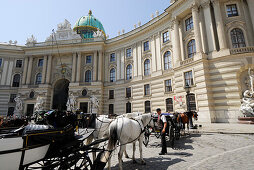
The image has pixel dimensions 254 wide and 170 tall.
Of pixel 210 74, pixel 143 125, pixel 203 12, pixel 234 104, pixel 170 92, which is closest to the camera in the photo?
pixel 143 125

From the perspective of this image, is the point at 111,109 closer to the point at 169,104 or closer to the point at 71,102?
the point at 71,102

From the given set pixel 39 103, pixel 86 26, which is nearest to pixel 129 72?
pixel 39 103

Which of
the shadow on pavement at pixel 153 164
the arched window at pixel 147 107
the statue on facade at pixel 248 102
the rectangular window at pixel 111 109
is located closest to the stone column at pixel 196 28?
the statue on facade at pixel 248 102

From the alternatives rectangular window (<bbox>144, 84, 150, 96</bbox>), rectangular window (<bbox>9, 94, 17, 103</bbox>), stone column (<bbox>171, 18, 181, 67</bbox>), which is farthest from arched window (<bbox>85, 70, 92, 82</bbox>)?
stone column (<bbox>171, 18, 181, 67</bbox>)

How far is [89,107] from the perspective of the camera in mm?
28953

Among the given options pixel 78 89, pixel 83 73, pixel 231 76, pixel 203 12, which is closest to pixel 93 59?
pixel 83 73

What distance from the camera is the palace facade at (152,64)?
56.0ft

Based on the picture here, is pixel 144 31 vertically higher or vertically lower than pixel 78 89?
higher

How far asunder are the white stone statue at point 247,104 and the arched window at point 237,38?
6.52m

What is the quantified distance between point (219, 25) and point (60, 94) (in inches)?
1375

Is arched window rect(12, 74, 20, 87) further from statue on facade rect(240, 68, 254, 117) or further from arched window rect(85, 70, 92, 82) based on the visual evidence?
statue on facade rect(240, 68, 254, 117)

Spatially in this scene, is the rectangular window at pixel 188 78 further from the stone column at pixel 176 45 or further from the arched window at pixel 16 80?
the arched window at pixel 16 80

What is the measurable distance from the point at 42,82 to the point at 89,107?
13.2 m

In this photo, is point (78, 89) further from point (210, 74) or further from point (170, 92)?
point (210, 74)
